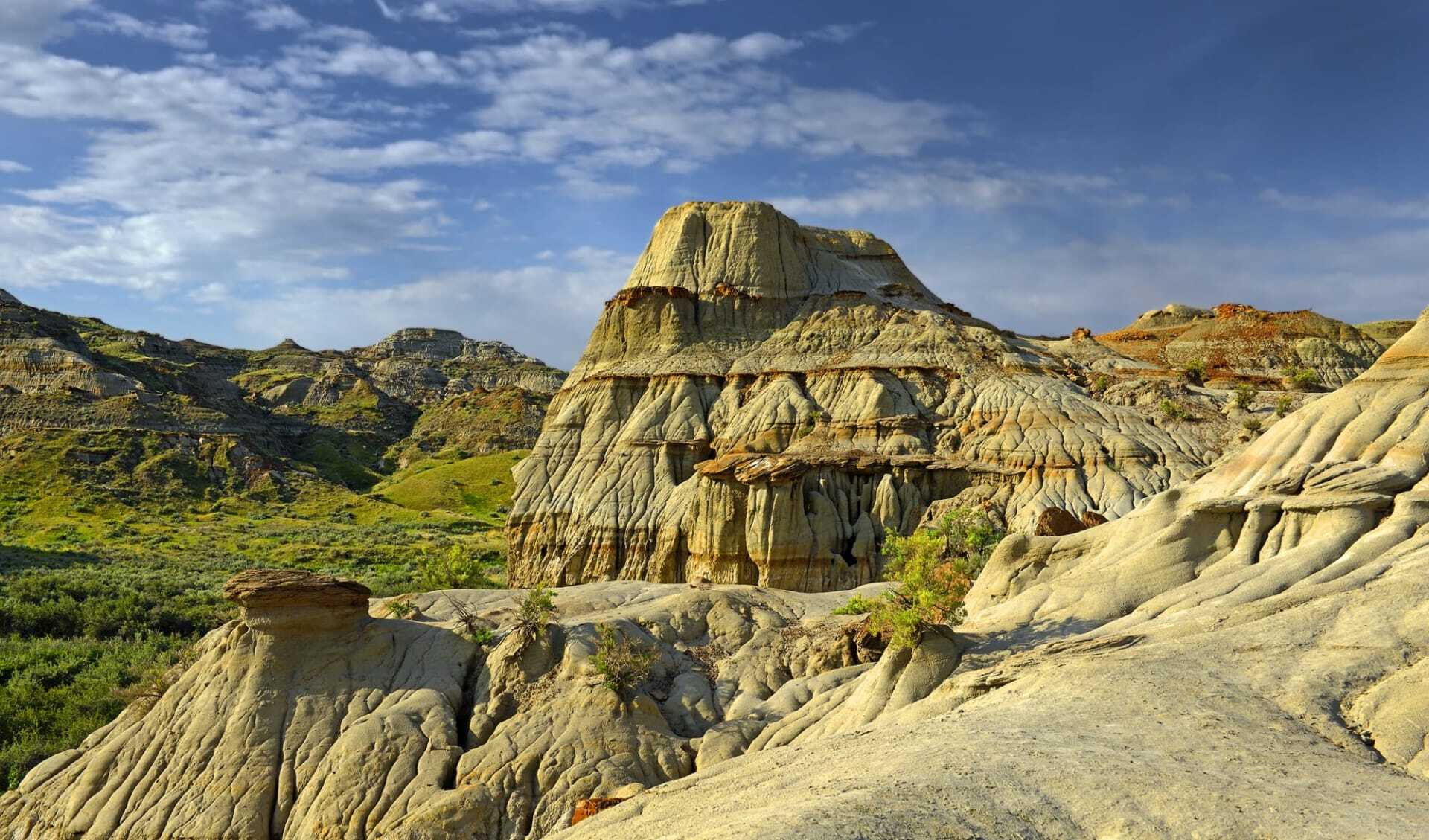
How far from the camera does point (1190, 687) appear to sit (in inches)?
516

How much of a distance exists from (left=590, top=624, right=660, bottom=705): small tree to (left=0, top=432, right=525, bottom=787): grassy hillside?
36.7 ft

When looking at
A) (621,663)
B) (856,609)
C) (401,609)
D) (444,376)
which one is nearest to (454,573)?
(401,609)

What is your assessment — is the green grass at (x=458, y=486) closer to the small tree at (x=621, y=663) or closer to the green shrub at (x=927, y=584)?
the green shrub at (x=927, y=584)

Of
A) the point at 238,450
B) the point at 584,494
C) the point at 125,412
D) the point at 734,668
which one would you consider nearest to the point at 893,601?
the point at 734,668

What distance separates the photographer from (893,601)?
62.6 ft

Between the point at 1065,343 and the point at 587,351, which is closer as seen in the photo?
the point at 587,351

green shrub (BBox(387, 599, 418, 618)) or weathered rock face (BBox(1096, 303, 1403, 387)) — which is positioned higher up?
weathered rock face (BBox(1096, 303, 1403, 387))

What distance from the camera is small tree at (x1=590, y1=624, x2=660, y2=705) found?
19.7 metres

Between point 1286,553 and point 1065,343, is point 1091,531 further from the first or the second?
point 1065,343

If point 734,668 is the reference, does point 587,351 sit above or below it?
above

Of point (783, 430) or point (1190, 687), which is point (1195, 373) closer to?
point (783, 430)

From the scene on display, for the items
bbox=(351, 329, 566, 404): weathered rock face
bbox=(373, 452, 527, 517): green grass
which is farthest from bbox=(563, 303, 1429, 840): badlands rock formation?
bbox=(351, 329, 566, 404): weathered rock face

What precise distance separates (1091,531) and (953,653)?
19.8 ft

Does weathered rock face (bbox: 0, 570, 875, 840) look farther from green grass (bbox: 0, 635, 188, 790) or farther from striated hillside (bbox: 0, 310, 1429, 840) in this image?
green grass (bbox: 0, 635, 188, 790)
